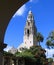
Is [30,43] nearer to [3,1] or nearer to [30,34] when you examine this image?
[30,34]

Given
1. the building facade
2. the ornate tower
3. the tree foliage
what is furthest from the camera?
the ornate tower

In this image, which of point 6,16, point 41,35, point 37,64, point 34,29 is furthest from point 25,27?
point 6,16

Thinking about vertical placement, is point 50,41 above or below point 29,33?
below

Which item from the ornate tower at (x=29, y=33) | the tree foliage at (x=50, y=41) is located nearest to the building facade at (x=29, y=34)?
the ornate tower at (x=29, y=33)

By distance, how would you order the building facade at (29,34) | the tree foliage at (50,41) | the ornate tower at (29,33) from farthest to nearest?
the ornate tower at (29,33) < the building facade at (29,34) < the tree foliage at (50,41)

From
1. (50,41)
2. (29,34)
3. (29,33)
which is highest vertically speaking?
(29,33)

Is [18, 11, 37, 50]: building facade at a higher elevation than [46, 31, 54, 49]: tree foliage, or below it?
higher

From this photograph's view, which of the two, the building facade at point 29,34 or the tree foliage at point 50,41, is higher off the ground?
the building facade at point 29,34

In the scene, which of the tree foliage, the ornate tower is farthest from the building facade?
the tree foliage

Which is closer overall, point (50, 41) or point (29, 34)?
point (50, 41)

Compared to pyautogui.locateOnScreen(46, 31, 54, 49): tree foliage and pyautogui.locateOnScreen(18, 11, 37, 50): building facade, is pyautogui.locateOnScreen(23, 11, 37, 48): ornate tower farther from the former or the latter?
pyautogui.locateOnScreen(46, 31, 54, 49): tree foliage

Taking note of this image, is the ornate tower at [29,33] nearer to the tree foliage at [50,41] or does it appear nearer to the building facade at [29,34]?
the building facade at [29,34]

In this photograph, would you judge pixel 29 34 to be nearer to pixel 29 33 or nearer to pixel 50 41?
pixel 29 33

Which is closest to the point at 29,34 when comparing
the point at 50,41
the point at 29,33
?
the point at 29,33
